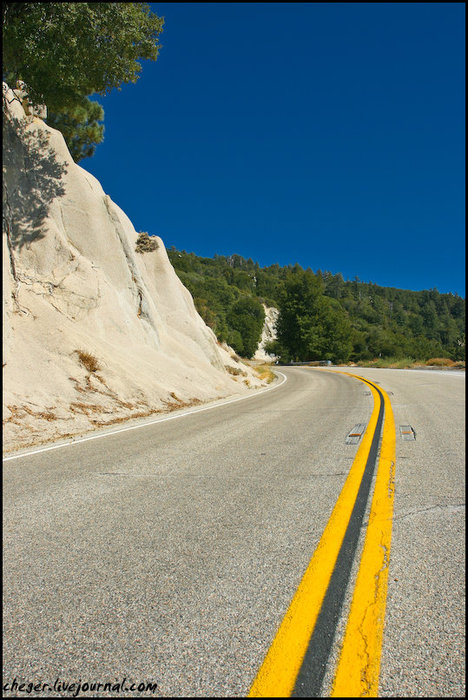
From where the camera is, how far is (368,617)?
1.98 metres

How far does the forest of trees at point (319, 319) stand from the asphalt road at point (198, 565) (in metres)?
2.15

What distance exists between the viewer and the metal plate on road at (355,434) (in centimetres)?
622

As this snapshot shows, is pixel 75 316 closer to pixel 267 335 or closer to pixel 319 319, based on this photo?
pixel 319 319

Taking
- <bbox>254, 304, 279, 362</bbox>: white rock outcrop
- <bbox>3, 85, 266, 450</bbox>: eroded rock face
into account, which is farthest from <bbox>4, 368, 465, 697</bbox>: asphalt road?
<bbox>254, 304, 279, 362</bbox>: white rock outcrop

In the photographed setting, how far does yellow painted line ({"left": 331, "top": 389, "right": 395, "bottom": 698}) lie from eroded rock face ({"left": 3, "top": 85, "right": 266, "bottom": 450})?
264 inches

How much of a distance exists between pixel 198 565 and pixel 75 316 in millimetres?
13872

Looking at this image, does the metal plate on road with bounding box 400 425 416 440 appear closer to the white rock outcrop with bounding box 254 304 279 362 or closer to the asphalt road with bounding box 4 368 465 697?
the asphalt road with bounding box 4 368 465 697

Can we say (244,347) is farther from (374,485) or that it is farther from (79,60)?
(374,485)

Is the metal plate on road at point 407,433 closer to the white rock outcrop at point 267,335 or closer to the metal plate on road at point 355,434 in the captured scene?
the metal plate on road at point 355,434

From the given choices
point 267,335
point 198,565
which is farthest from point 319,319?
point 198,565

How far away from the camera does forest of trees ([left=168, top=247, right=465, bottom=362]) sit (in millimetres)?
59500

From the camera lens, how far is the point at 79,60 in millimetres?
11508

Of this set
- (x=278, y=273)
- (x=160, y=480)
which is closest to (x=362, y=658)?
(x=160, y=480)

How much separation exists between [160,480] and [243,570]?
2.27 metres
